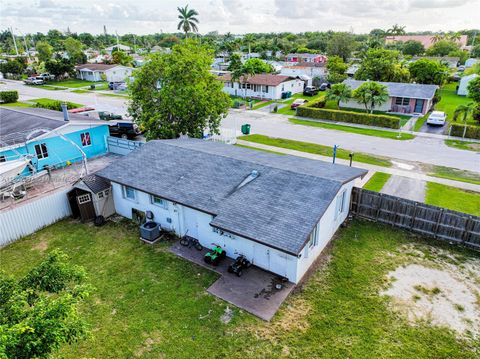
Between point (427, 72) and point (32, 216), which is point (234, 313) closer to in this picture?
point (32, 216)

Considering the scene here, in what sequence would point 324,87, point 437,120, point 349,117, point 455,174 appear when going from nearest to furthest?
point 455,174 → point 437,120 → point 349,117 → point 324,87

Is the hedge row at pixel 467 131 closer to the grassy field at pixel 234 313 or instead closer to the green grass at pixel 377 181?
the green grass at pixel 377 181

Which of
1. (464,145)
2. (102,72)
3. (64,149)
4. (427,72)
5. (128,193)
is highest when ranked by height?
(427,72)

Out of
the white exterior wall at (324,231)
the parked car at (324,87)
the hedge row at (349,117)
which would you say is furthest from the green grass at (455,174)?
the parked car at (324,87)

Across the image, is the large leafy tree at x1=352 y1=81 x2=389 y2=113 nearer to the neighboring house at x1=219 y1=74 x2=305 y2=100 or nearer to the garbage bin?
the neighboring house at x1=219 y1=74 x2=305 y2=100

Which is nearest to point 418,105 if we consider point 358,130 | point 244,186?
point 358,130

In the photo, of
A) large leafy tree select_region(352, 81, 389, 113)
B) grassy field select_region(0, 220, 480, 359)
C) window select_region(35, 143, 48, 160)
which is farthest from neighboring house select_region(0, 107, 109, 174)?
large leafy tree select_region(352, 81, 389, 113)
